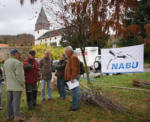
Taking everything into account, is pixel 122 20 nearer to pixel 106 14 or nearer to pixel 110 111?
pixel 106 14

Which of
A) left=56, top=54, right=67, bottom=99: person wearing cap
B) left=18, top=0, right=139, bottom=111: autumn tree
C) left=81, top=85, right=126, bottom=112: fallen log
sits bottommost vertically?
left=81, top=85, right=126, bottom=112: fallen log

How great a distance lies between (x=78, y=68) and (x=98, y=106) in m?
1.35

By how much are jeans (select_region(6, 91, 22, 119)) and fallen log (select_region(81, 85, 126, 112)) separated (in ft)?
6.51

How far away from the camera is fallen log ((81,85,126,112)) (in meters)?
4.09

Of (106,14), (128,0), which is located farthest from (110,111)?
(128,0)

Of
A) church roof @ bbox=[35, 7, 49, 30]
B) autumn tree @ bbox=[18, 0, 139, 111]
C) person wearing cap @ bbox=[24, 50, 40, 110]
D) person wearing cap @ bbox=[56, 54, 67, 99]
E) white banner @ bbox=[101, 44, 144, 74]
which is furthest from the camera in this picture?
white banner @ bbox=[101, 44, 144, 74]

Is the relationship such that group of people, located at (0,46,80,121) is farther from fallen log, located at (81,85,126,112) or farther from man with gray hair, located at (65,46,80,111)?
fallen log, located at (81,85,126,112)

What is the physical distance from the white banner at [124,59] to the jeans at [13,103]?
6035 millimetres

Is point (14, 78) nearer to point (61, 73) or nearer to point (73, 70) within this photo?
point (73, 70)

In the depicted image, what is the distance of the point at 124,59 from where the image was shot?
8523mm

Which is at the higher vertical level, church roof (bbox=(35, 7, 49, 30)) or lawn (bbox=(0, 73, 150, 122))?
church roof (bbox=(35, 7, 49, 30))

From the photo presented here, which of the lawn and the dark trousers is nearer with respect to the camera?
the lawn

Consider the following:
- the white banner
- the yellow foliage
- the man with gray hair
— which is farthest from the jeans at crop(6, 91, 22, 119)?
the yellow foliage

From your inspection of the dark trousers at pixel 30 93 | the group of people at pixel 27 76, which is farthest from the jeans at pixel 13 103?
the dark trousers at pixel 30 93
